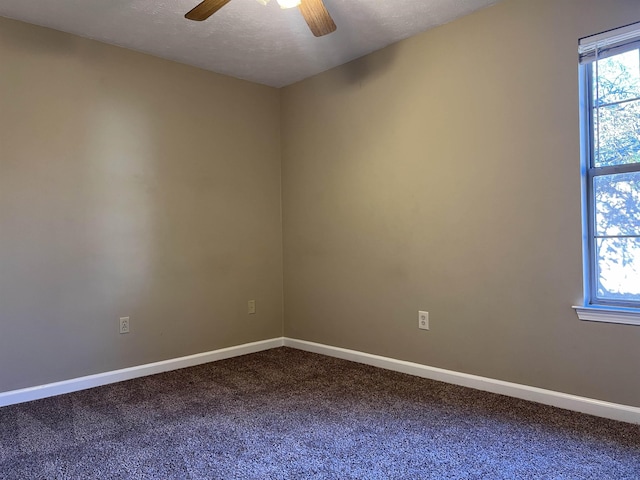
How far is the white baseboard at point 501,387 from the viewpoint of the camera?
7.19 feet

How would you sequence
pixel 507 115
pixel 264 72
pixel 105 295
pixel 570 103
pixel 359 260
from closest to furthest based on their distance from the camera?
pixel 570 103, pixel 507 115, pixel 105 295, pixel 359 260, pixel 264 72

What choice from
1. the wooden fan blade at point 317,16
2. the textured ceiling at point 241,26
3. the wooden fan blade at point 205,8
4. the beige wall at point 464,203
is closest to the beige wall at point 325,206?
the beige wall at point 464,203

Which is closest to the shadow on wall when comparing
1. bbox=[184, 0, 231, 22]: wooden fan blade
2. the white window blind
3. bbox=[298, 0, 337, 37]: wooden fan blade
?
bbox=[298, 0, 337, 37]: wooden fan blade

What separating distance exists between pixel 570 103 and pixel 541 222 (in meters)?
0.64

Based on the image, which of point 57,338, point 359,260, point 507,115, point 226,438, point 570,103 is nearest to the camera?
point 226,438

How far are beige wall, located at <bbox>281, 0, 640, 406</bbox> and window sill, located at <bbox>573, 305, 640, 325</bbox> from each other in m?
0.04

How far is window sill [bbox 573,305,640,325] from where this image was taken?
2133mm

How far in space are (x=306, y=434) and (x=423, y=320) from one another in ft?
4.08

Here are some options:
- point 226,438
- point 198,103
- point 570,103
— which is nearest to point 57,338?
point 226,438

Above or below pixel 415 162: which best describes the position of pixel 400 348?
below

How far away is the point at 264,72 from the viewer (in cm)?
364

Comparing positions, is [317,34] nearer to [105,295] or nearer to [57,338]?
[105,295]

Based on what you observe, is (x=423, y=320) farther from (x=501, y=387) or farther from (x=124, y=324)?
(x=124, y=324)

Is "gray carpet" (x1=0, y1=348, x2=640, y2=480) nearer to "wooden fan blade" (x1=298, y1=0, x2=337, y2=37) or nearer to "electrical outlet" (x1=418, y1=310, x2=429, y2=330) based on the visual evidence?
"electrical outlet" (x1=418, y1=310, x2=429, y2=330)
